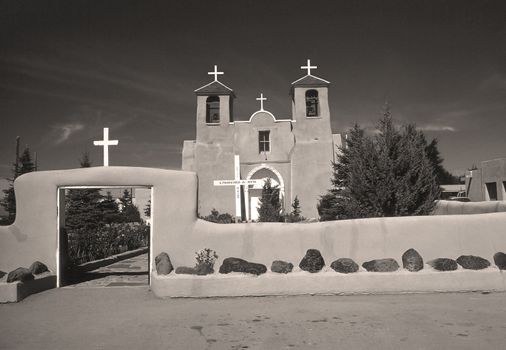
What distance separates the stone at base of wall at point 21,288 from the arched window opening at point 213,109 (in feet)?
60.4

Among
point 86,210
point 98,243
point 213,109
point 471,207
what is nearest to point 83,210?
point 86,210

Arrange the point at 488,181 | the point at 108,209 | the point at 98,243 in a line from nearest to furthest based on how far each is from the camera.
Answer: the point at 98,243, the point at 488,181, the point at 108,209

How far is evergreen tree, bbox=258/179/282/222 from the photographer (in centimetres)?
2098

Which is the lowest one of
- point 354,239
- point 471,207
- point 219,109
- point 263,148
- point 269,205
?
point 354,239

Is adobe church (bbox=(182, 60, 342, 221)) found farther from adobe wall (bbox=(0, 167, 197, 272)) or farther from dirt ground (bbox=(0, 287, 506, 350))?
dirt ground (bbox=(0, 287, 506, 350))

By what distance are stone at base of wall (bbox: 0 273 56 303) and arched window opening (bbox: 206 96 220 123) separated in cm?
1841

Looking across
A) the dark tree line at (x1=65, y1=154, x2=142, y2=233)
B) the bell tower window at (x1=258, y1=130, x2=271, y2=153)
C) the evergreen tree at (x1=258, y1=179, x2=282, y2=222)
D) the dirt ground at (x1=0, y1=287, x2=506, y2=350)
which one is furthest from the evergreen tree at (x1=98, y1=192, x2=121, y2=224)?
the dirt ground at (x1=0, y1=287, x2=506, y2=350)

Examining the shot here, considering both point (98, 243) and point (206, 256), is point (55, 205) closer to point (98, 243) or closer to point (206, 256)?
point (206, 256)

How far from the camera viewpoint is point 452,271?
9031 mm

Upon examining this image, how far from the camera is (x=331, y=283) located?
9.02 meters

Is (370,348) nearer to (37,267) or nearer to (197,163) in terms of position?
(37,267)

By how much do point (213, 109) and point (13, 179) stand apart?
62.0 ft

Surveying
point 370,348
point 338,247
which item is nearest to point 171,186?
point 338,247

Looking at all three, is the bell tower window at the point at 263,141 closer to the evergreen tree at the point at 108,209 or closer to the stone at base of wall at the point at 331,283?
the evergreen tree at the point at 108,209
